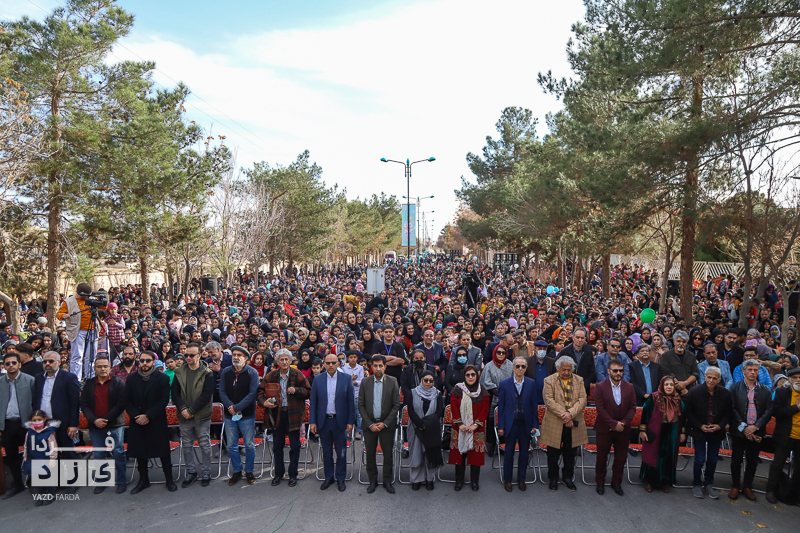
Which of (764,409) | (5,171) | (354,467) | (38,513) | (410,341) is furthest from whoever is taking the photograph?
(5,171)

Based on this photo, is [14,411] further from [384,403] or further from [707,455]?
[707,455]

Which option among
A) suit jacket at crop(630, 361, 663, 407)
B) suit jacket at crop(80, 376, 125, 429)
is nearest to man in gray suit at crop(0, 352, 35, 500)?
suit jacket at crop(80, 376, 125, 429)

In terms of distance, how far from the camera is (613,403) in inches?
237

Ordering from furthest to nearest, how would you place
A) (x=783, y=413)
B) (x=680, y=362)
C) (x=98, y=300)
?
1. (x=98, y=300)
2. (x=680, y=362)
3. (x=783, y=413)

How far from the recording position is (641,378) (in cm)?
680

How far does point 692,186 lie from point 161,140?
1447 cm

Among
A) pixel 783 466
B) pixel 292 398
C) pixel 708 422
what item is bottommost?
pixel 783 466

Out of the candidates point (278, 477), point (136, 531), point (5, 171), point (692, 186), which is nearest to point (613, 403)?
point (278, 477)

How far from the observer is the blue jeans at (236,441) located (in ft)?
20.1

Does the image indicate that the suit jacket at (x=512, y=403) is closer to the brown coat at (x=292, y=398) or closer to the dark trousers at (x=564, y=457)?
the dark trousers at (x=564, y=457)

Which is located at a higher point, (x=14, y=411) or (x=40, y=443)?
(x=14, y=411)

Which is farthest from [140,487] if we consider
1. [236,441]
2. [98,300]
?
[98,300]

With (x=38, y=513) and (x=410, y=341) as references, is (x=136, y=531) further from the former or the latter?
(x=410, y=341)

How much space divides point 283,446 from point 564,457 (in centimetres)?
346
